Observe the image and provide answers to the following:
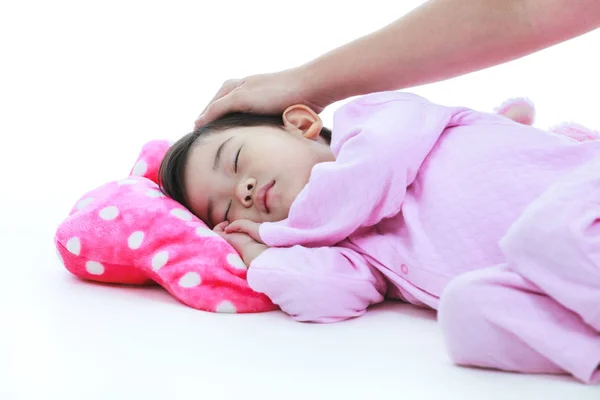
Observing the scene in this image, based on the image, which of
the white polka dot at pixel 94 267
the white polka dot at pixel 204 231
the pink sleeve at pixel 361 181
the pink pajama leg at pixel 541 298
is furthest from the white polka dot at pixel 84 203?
the pink pajama leg at pixel 541 298

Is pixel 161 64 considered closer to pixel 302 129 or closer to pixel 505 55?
pixel 302 129

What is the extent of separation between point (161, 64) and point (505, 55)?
1311mm

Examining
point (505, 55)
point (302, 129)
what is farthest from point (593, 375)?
point (302, 129)

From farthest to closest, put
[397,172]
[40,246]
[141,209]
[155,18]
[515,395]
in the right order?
1. [155,18]
2. [40,246]
3. [141,209]
4. [397,172]
5. [515,395]

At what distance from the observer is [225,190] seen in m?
1.46

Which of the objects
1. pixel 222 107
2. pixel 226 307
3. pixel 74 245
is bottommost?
pixel 226 307

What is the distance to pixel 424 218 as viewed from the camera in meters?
1.29

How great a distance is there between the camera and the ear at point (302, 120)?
1.56 meters

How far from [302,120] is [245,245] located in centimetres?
31

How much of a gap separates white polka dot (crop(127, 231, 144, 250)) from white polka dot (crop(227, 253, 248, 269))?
16 centimetres

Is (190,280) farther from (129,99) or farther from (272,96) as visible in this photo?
(129,99)

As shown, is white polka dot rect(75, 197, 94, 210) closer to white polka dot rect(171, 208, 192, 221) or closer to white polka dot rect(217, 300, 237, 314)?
white polka dot rect(171, 208, 192, 221)

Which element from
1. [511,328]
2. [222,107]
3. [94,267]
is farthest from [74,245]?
[511,328]

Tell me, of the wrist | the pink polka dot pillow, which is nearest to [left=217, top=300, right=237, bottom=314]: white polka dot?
the pink polka dot pillow
